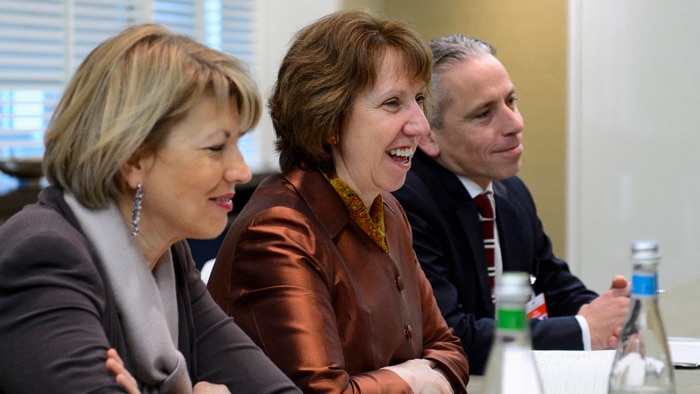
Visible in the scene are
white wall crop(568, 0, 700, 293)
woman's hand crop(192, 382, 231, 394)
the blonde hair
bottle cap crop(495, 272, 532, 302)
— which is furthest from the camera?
white wall crop(568, 0, 700, 293)

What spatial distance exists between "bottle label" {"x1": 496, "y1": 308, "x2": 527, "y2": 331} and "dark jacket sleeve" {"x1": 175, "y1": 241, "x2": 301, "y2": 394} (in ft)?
2.76

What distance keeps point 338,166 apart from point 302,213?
18 cm

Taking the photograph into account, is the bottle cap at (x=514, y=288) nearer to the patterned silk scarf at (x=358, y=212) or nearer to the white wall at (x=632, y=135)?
the patterned silk scarf at (x=358, y=212)

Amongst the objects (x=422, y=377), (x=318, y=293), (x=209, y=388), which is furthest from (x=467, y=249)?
(x=209, y=388)

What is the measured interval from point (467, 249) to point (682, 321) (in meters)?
0.59

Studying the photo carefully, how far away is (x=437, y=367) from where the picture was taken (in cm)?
217

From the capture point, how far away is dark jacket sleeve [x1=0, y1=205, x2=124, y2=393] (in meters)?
1.39

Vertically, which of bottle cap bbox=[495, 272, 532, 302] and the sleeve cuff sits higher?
bottle cap bbox=[495, 272, 532, 302]

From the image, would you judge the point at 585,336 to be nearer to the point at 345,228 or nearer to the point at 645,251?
the point at 345,228

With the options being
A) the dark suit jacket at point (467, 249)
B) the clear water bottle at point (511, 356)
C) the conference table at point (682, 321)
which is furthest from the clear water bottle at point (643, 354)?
the dark suit jacket at point (467, 249)

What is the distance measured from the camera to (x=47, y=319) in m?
1.41

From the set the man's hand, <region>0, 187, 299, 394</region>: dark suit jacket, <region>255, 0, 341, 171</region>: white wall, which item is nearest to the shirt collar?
the man's hand

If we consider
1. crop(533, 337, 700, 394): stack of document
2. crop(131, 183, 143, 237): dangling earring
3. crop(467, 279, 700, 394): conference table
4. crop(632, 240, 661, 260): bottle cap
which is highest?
crop(632, 240, 661, 260): bottle cap

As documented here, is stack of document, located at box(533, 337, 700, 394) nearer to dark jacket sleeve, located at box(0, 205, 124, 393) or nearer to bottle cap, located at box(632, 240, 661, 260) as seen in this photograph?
bottle cap, located at box(632, 240, 661, 260)
